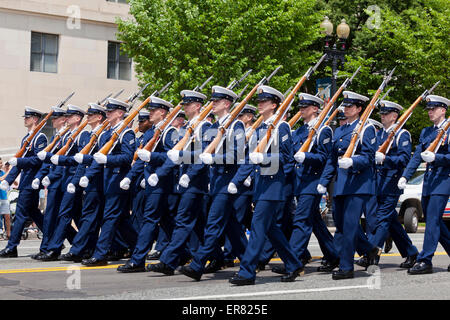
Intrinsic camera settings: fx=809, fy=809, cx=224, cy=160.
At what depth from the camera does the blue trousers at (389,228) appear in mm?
10297

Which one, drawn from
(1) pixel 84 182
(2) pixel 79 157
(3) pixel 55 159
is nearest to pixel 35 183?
(3) pixel 55 159

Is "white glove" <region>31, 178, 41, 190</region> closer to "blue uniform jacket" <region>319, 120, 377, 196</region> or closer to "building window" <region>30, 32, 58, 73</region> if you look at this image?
"blue uniform jacket" <region>319, 120, 377, 196</region>

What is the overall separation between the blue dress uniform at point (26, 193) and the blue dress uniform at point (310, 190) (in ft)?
13.4

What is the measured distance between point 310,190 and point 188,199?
58.9 inches

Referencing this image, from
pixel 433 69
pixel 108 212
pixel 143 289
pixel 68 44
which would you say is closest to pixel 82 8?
pixel 68 44

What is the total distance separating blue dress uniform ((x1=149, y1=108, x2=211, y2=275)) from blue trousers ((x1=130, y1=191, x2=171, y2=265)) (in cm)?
29

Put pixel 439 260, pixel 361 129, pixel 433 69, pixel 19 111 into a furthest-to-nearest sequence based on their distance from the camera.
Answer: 1. pixel 19 111
2. pixel 433 69
3. pixel 439 260
4. pixel 361 129

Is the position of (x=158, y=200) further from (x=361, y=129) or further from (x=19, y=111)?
(x=19, y=111)

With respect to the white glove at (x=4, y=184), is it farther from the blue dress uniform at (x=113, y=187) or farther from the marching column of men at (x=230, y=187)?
the blue dress uniform at (x=113, y=187)

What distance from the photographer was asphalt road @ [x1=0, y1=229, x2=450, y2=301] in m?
7.71

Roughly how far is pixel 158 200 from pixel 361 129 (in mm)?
2612

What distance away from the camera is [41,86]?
108ft

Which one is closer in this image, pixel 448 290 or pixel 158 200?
pixel 448 290

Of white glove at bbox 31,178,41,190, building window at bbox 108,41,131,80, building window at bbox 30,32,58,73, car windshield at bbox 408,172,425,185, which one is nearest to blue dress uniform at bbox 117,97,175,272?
white glove at bbox 31,178,41,190
